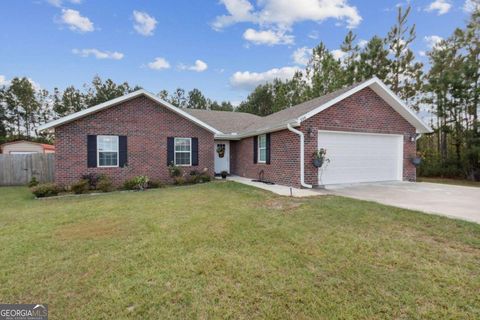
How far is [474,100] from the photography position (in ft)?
48.4

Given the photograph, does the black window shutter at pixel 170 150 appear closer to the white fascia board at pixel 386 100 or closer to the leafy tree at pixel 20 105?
the white fascia board at pixel 386 100

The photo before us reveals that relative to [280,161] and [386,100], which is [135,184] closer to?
[280,161]

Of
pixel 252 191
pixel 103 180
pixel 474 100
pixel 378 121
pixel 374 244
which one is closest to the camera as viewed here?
pixel 374 244

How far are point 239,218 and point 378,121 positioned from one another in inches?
355

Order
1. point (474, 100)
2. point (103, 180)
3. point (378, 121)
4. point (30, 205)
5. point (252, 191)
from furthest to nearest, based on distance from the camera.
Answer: point (474, 100)
point (378, 121)
point (103, 180)
point (252, 191)
point (30, 205)

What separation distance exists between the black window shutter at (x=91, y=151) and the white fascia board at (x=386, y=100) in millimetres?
8340

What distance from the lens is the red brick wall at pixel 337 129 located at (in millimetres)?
9562

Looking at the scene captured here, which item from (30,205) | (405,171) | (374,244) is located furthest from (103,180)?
(405,171)

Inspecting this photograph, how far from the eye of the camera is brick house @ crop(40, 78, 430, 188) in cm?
962

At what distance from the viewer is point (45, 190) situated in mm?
8531

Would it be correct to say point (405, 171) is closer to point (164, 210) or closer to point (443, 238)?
point (443, 238)

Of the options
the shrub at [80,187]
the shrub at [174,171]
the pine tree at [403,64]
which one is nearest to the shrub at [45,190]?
the shrub at [80,187]

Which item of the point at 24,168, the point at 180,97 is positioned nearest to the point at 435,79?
the point at 24,168

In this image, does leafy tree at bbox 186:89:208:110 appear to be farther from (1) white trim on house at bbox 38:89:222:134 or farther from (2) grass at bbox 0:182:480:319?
(2) grass at bbox 0:182:480:319
